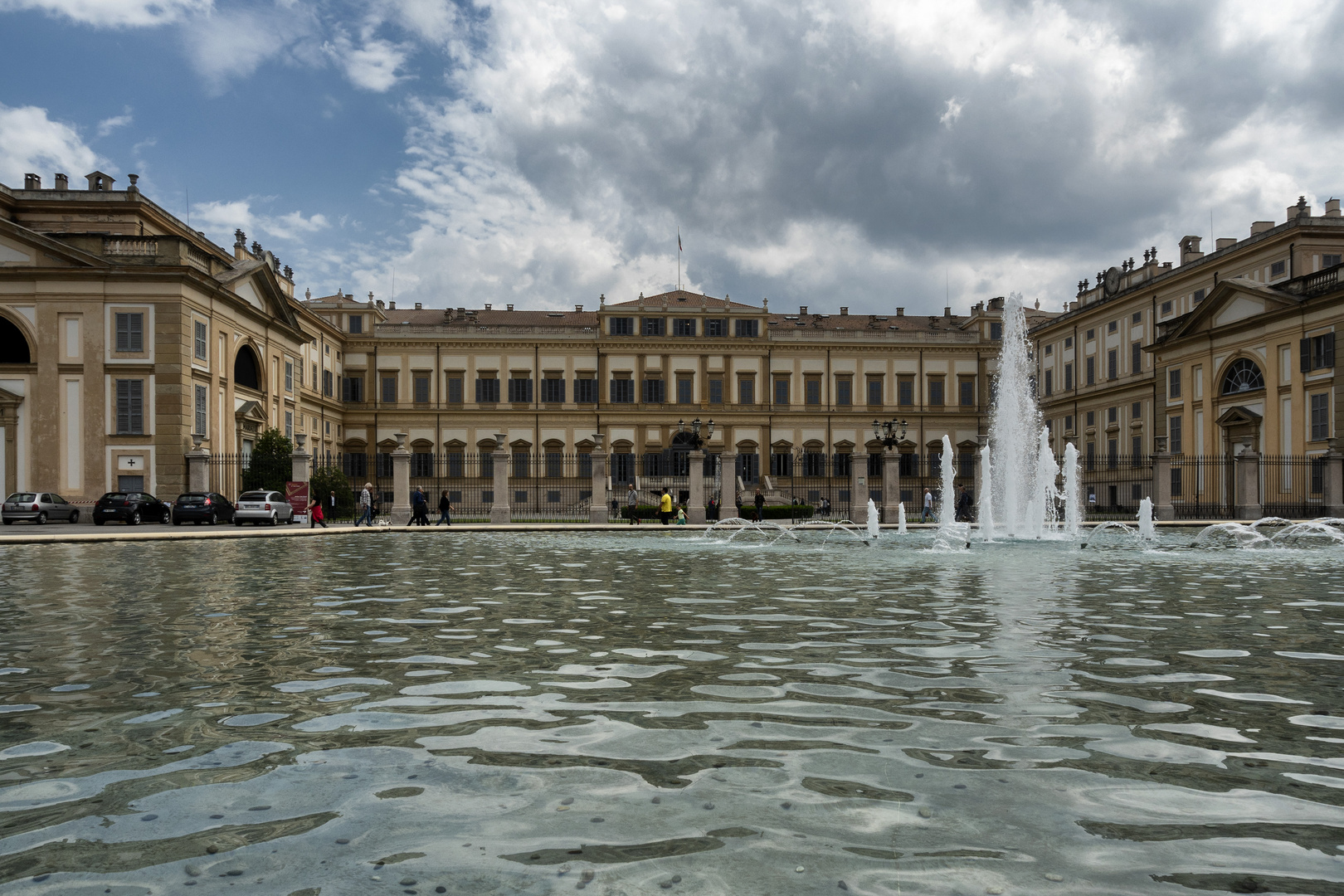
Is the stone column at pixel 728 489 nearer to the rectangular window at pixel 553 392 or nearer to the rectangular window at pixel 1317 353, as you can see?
the rectangular window at pixel 1317 353

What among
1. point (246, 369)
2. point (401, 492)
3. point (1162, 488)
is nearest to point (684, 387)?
point (246, 369)

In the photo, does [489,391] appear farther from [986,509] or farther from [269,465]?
[986,509]

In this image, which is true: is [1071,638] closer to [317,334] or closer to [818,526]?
[818,526]

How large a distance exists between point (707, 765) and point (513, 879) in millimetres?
1325

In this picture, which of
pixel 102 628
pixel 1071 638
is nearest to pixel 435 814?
pixel 1071 638

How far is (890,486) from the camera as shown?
114 ft

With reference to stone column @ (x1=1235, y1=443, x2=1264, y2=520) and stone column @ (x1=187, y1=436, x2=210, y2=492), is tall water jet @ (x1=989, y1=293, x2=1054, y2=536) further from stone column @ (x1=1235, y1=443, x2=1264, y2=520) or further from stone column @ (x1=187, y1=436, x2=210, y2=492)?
stone column @ (x1=187, y1=436, x2=210, y2=492)

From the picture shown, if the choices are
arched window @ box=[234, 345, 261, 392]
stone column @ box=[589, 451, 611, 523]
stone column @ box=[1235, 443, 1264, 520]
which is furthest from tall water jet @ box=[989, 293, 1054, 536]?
arched window @ box=[234, 345, 261, 392]

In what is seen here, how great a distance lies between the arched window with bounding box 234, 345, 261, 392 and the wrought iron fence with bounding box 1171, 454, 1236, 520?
39.9 meters

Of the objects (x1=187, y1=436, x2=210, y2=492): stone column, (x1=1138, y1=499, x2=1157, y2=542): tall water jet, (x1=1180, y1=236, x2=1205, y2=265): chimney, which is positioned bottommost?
(x1=1138, y1=499, x2=1157, y2=542): tall water jet

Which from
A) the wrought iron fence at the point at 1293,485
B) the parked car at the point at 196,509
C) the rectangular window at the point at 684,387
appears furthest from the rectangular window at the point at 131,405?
the wrought iron fence at the point at 1293,485

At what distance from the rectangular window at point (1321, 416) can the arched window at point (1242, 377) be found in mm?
3168

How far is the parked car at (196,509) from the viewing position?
30.7m

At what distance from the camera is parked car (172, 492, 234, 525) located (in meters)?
30.7
